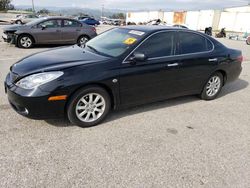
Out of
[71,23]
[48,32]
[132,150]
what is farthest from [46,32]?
[132,150]

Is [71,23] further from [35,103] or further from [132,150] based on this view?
[132,150]

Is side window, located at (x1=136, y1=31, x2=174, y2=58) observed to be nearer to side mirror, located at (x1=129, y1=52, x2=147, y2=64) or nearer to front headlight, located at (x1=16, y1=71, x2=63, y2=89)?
side mirror, located at (x1=129, y1=52, x2=147, y2=64)

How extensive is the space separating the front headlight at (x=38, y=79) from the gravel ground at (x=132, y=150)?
0.68 meters

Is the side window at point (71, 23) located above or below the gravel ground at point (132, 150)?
above

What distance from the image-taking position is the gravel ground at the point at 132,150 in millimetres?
2633

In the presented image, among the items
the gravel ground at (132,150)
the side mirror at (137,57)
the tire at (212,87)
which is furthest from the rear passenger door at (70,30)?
the side mirror at (137,57)

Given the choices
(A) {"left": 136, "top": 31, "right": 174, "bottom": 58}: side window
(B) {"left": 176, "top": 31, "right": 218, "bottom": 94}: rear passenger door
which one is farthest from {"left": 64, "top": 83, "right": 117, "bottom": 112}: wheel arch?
(B) {"left": 176, "top": 31, "right": 218, "bottom": 94}: rear passenger door

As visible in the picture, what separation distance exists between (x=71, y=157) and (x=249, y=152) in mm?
2367

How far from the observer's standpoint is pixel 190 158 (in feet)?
10.1

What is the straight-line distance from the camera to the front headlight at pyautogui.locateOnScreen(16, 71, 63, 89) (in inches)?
128

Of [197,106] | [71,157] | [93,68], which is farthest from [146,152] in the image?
[197,106]

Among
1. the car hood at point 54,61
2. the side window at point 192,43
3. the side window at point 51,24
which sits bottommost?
the side window at point 51,24

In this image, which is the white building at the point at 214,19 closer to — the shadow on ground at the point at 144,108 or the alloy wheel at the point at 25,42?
the alloy wheel at the point at 25,42

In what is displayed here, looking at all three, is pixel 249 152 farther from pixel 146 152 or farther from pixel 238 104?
pixel 238 104
